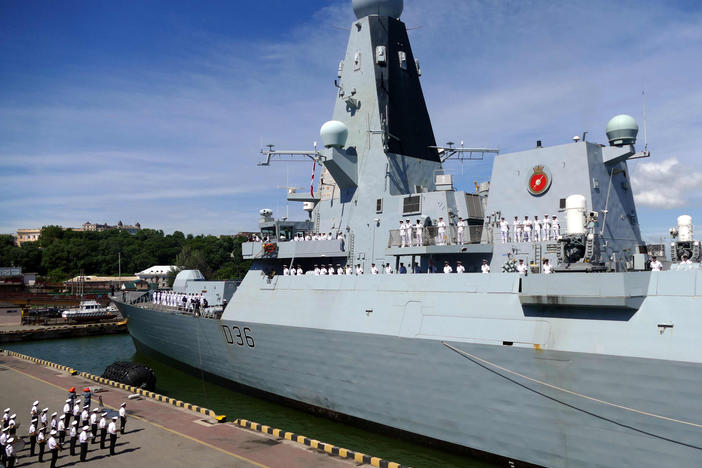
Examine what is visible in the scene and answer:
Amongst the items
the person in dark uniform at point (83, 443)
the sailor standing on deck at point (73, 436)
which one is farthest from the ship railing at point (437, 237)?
the sailor standing on deck at point (73, 436)

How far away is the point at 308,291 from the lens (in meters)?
14.1

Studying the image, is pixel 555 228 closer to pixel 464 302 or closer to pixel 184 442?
pixel 464 302

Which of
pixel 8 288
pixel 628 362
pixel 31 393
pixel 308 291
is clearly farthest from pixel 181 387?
pixel 8 288

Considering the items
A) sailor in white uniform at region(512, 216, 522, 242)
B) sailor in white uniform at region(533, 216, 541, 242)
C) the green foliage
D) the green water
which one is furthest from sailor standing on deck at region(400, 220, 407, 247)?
the green foliage

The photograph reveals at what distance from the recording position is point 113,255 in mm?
77750

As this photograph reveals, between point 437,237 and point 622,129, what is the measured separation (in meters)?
5.03

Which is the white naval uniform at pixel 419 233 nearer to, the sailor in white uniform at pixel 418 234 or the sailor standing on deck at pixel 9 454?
the sailor in white uniform at pixel 418 234

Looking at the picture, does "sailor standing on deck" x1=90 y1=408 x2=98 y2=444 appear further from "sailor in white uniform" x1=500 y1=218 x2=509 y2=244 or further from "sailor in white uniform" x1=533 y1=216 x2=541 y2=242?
"sailor in white uniform" x1=533 y1=216 x2=541 y2=242

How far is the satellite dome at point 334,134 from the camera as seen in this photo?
51.8 feet

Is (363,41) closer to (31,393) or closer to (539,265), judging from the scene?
(539,265)

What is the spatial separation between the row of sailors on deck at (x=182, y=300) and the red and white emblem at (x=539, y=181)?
12.3m

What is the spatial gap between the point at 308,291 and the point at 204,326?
5300 millimetres

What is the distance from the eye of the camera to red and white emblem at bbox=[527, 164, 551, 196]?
39.1 ft

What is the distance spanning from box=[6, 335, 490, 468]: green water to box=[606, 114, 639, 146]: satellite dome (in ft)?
26.3
